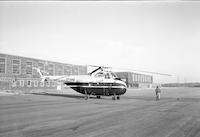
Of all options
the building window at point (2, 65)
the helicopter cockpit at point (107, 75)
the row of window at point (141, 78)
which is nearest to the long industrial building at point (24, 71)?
the building window at point (2, 65)

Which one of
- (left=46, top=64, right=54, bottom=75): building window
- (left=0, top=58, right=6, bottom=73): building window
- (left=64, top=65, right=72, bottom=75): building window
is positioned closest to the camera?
(left=0, top=58, right=6, bottom=73): building window

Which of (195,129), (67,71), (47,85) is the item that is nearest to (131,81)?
(67,71)

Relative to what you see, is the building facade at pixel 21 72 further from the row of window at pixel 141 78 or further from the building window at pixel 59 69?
the row of window at pixel 141 78

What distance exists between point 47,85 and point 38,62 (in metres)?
9.53

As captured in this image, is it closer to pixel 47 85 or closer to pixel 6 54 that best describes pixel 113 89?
pixel 6 54

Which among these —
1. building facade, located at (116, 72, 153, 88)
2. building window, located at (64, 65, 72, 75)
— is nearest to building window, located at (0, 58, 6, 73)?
building window, located at (64, 65, 72, 75)

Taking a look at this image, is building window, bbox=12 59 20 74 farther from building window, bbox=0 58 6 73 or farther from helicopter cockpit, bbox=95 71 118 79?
helicopter cockpit, bbox=95 71 118 79

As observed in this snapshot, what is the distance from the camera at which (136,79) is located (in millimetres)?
136750

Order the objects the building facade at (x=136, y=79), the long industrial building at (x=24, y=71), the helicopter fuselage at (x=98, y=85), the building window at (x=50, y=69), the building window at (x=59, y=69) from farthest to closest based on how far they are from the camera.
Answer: the building facade at (x=136, y=79), the building window at (x=59, y=69), the building window at (x=50, y=69), the long industrial building at (x=24, y=71), the helicopter fuselage at (x=98, y=85)

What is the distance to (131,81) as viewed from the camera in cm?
12812

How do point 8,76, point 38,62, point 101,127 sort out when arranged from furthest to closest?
Answer: point 38,62, point 8,76, point 101,127

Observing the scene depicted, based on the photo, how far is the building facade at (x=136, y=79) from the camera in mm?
123963

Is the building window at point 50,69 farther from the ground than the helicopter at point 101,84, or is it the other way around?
the building window at point 50,69

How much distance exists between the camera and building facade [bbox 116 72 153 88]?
407 ft
